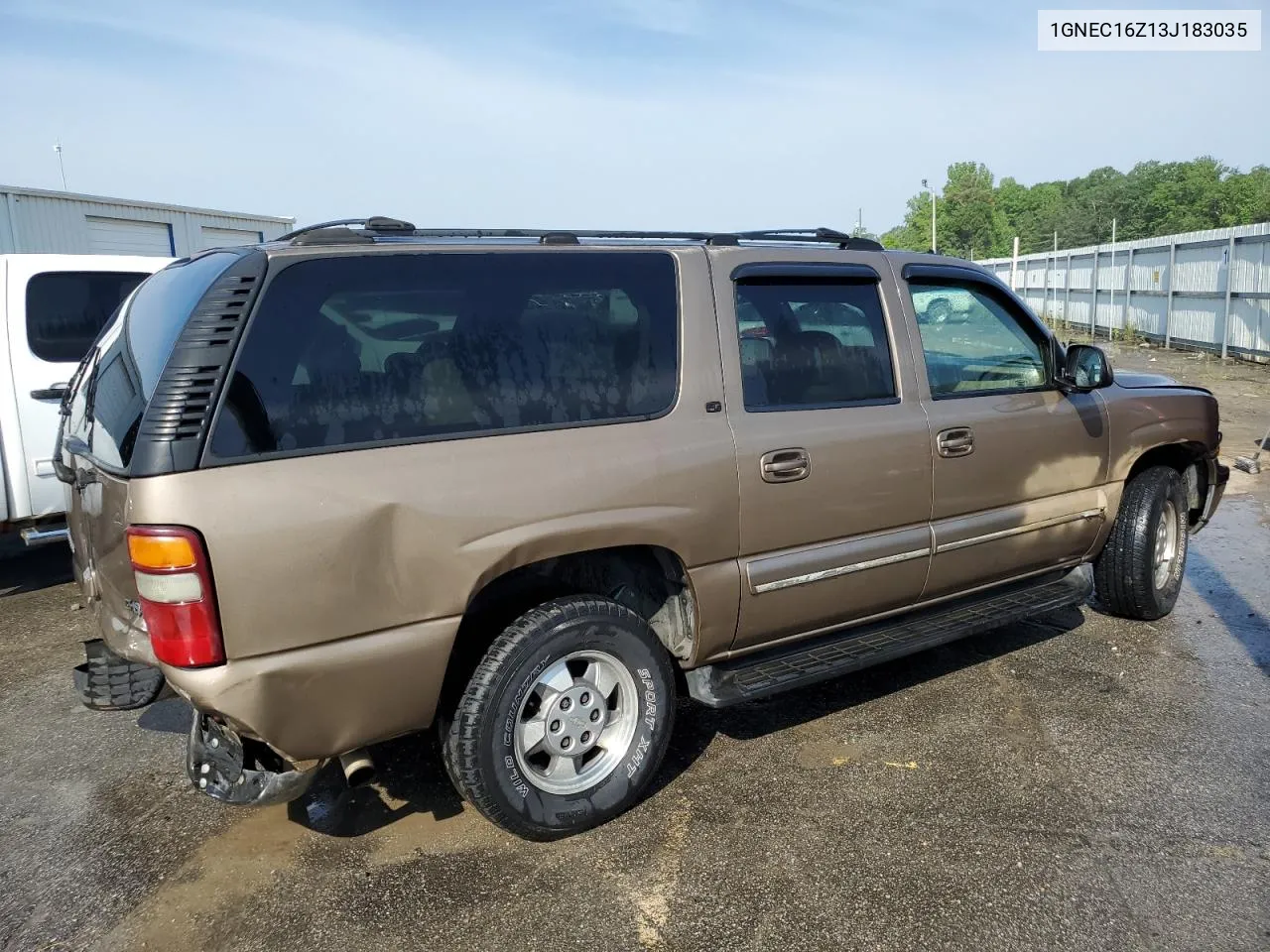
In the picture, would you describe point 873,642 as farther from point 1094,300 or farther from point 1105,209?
point 1105,209

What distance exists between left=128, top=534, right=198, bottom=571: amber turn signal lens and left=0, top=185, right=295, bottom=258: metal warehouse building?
29.5 feet

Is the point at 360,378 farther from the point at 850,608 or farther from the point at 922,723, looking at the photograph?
the point at 922,723

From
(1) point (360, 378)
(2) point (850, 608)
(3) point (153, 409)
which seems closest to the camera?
(3) point (153, 409)

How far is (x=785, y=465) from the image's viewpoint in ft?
11.1

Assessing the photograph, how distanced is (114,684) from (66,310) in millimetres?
3967

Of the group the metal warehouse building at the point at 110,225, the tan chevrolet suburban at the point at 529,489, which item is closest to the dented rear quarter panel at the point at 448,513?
the tan chevrolet suburban at the point at 529,489

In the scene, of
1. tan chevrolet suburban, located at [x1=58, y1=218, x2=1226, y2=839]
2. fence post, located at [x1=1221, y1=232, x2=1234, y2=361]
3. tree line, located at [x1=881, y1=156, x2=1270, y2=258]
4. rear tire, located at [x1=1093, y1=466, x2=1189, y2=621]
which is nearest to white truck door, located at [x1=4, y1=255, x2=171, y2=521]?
tan chevrolet suburban, located at [x1=58, y1=218, x2=1226, y2=839]

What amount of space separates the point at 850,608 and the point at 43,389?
490 centimetres

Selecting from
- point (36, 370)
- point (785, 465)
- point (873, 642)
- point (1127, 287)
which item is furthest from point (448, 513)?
point (1127, 287)

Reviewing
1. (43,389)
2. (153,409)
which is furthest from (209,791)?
(43,389)

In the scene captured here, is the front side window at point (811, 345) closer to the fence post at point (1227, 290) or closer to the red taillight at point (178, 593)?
the red taillight at point (178, 593)

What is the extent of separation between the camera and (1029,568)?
437cm

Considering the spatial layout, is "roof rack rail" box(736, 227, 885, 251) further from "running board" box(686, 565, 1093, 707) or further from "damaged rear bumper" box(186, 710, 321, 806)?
"damaged rear bumper" box(186, 710, 321, 806)

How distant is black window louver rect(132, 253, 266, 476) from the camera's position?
241 centimetres
